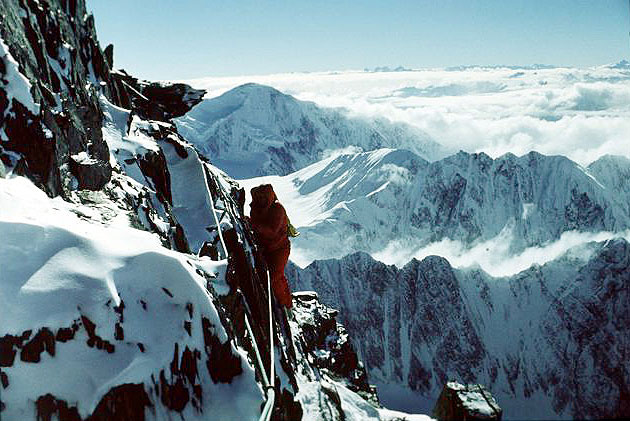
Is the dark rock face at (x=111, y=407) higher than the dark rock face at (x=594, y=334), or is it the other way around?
the dark rock face at (x=111, y=407)

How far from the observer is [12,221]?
284 inches

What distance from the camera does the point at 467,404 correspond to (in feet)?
18.3

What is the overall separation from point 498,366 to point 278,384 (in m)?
206

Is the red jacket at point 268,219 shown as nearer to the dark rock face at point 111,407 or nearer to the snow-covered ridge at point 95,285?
the snow-covered ridge at point 95,285

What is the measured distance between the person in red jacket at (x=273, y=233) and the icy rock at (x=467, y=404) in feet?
29.9

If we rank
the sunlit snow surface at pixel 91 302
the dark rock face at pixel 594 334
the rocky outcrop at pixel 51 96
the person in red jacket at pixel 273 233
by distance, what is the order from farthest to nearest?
the dark rock face at pixel 594 334, the person in red jacket at pixel 273 233, the rocky outcrop at pixel 51 96, the sunlit snow surface at pixel 91 302

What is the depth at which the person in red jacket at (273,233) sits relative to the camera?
14.6 meters

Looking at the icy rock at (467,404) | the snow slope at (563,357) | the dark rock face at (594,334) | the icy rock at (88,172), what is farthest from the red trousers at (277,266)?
the dark rock face at (594,334)

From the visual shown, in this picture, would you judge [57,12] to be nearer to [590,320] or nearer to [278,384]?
[278,384]

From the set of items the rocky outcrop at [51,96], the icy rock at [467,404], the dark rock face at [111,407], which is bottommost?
the dark rock face at [111,407]

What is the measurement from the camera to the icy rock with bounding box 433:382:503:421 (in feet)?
17.7

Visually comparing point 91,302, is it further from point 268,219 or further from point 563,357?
point 563,357

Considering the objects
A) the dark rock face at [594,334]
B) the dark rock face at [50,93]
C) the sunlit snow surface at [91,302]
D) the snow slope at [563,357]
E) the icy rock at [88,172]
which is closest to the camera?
the sunlit snow surface at [91,302]

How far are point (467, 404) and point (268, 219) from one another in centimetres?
1025
